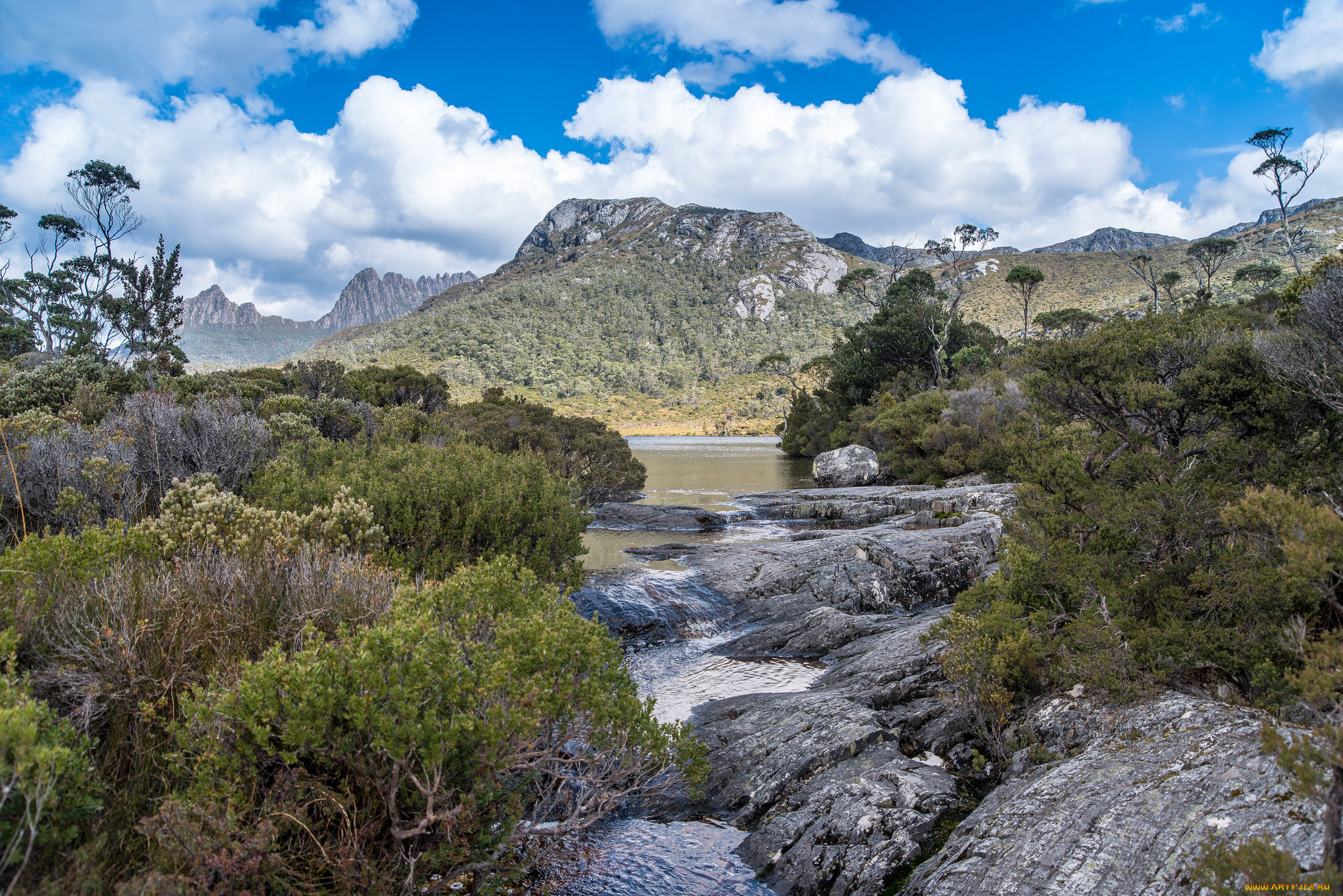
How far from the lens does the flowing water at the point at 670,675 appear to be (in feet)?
16.5

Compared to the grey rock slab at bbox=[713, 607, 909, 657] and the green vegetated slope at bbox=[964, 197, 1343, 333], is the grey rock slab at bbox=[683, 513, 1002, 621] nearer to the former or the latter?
the grey rock slab at bbox=[713, 607, 909, 657]

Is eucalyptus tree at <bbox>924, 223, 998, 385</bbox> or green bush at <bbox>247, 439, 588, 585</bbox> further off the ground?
eucalyptus tree at <bbox>924, 223, 998, 385</bbox>

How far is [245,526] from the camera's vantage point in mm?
6836

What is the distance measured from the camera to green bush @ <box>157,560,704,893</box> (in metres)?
3.48

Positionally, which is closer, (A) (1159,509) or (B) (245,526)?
(A) (1159,509)

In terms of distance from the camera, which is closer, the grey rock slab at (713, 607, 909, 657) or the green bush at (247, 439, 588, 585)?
the green bush at (247, 439, 588, 585)

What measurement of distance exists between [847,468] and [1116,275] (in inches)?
4015

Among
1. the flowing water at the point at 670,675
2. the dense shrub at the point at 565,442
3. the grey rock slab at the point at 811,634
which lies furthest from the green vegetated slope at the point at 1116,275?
the grey rock slab at the point at 811,634

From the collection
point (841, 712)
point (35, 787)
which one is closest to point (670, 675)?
point (841, 712)

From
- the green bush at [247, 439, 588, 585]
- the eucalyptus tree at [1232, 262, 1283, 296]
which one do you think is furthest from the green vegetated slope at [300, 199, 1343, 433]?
the green bush at [247, 439, 588, 585]

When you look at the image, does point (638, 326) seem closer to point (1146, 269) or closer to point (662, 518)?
point (1146, 269)

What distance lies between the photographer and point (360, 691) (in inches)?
152

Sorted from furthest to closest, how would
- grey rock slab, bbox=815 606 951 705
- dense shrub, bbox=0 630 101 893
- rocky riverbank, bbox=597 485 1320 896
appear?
grey rock slab, bbox=815 606 951 705 < rocky riverbank, bbox=597 485 1320 896 < dense shrub, bbox=0 630 101 893

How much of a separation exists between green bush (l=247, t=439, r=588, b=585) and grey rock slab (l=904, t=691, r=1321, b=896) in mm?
7117
